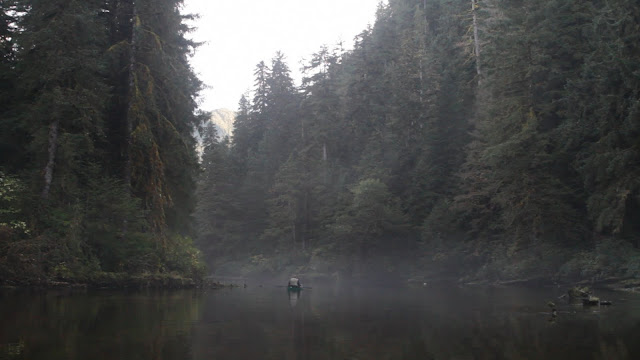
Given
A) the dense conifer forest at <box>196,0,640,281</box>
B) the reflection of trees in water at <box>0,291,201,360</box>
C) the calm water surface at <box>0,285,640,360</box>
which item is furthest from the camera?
the dense conifer forest at <box>196,0,640,281</box>

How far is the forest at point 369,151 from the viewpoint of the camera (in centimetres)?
2428

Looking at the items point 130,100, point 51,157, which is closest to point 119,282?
point 51,157

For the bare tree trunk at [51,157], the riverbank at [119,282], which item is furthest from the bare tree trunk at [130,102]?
the riverbank at [119,282]

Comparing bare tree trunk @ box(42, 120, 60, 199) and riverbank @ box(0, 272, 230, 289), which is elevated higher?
bare tree trunk @ box(42, 120, 60, 199)

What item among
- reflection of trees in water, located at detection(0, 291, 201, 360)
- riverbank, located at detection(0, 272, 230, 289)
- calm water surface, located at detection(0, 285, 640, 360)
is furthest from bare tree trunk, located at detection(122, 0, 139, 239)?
reflection of trees in water, located at detection(0, 291, 201, 360)

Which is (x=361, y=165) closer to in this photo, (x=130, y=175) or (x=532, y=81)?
(x=532, y=81)

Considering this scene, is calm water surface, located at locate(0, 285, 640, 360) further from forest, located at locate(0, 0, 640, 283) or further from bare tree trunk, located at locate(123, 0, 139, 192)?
bare tree trunk, located at locate(123, 0, 139, 192)

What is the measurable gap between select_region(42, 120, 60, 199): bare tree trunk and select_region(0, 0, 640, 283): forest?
0.06m

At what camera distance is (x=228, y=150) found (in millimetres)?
91250

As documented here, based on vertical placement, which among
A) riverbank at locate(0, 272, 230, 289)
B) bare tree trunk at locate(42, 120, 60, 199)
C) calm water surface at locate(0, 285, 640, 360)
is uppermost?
bare tree trunk at locate(42, 120, 60, 199)

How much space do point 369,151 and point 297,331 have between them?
53.1 meters

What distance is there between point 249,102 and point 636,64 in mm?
72266

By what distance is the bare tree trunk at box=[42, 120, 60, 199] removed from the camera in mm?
23078

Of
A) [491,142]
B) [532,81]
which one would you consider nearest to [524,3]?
[532,81]
